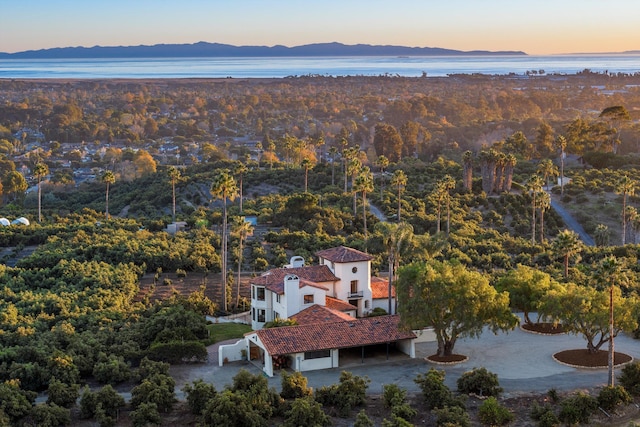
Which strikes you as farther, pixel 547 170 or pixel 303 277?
pixel 547 170

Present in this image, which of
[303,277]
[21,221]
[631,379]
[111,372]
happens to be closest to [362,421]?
[631,379]

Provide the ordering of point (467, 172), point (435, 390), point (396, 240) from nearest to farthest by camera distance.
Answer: point (435, 390) → point (396, 240) → point (467, 172)

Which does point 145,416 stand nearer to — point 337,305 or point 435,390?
point 435,390

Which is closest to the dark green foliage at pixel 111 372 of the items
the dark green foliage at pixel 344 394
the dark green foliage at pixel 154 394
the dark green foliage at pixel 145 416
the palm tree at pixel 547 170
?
the dark green foliage at pixel 154 394

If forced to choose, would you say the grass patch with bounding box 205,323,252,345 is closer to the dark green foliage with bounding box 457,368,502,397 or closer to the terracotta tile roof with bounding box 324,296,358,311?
the terracotta tile roof with bounding box 324,296,358,311

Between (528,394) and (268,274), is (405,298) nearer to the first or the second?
(528,394)

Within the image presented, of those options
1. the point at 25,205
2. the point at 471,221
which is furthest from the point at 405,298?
the point at 25,205

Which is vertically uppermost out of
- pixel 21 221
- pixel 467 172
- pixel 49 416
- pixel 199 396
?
pixel 467 172
